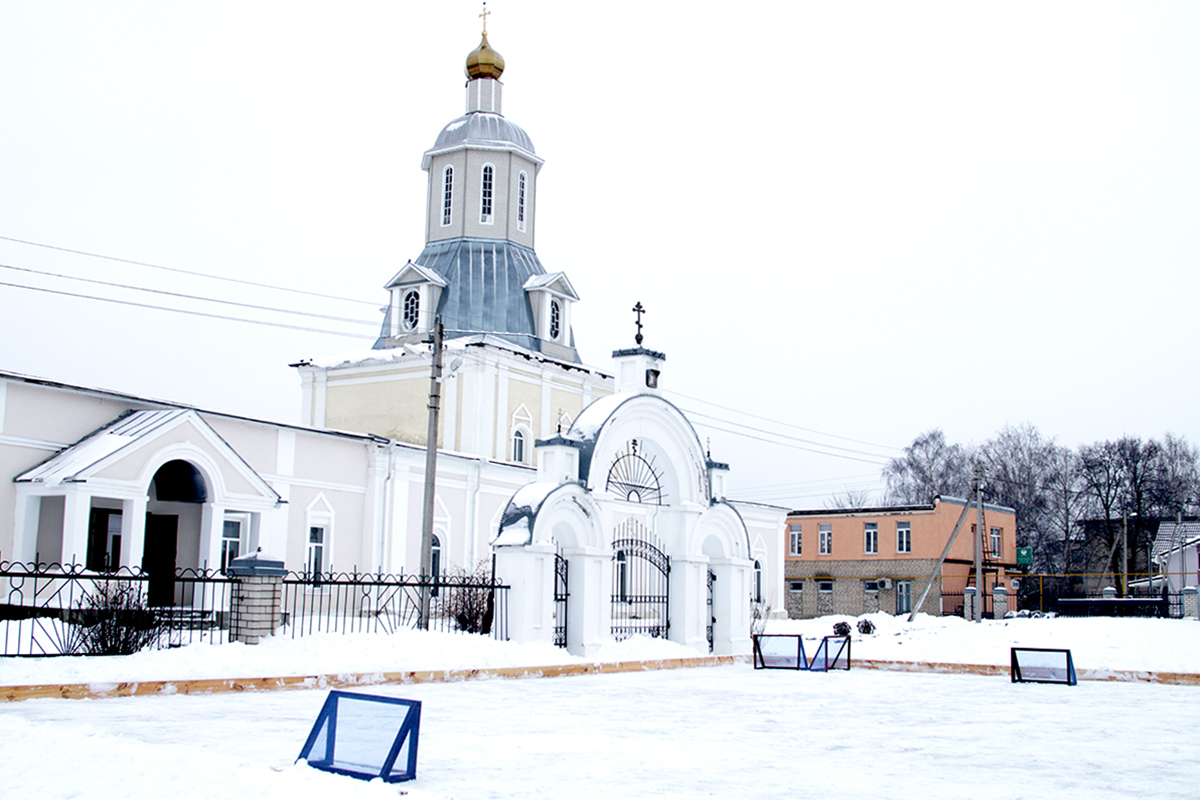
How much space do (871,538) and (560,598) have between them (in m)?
30.5

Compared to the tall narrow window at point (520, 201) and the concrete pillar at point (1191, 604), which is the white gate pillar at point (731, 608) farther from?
the tall narrow window at point (520, 201)

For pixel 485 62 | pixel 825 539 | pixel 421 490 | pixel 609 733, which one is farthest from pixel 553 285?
pixel 609 733

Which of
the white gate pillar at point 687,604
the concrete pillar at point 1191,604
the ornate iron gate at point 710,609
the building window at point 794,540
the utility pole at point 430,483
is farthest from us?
the building window at point 794,540

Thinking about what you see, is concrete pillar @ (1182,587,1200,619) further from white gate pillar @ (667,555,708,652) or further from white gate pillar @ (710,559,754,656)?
white gate pillar @ (667,555,708,652)

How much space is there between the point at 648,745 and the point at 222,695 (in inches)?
225

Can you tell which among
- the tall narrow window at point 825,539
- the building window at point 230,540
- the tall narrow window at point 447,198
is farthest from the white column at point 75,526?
the tall narrow window at point 825,539

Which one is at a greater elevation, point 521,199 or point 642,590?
point 521,199

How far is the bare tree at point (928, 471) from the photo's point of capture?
2485 inches

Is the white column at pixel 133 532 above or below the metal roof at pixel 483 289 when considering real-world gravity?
below

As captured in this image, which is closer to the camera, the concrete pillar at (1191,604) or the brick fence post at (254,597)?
the brick fence post at (254,597)

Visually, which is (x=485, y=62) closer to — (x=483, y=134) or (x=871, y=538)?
(x=483, y=134)

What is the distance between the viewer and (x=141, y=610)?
14453mm

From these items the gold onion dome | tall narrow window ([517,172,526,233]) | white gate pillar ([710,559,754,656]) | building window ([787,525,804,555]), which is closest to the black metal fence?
white gate pillar ([710,559,754,656])

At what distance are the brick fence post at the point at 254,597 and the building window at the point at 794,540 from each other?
119ft
